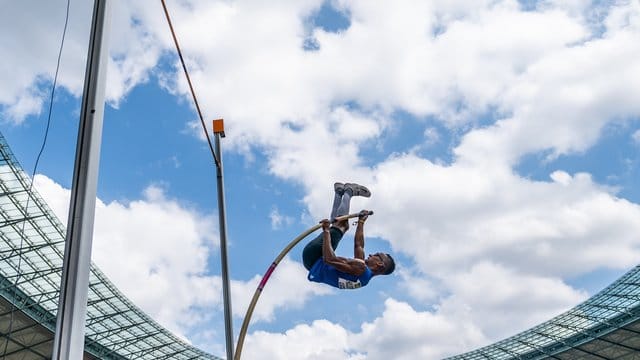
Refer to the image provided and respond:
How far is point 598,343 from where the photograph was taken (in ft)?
127

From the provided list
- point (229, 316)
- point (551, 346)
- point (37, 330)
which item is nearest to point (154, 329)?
point (37, 330)

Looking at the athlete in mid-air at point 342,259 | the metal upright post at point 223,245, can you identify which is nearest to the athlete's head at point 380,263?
the athlete in mid-air at point 342,259

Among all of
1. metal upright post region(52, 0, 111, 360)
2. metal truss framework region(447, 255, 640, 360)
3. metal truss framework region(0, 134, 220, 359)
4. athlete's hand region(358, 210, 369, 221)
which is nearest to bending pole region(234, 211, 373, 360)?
athlete's hand region(358, 210, 369, 221)

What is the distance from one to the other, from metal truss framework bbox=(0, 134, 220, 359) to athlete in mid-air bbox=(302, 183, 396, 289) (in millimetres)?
19627

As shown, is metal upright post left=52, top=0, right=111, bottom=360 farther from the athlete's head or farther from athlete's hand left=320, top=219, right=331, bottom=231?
the athlete's head

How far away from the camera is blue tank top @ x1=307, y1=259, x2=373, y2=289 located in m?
7.07

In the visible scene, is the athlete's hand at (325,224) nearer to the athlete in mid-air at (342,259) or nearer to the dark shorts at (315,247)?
the athlete in mid-air at (342,259)

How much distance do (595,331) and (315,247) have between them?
37.0 metres

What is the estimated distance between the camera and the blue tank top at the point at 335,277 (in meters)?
7.07

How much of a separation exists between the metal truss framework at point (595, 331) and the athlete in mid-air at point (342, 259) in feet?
110

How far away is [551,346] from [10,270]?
34.5 meters

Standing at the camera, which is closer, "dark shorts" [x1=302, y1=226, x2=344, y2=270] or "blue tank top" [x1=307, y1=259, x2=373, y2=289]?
"blue tank top" [x1=307, y1=259, x2=373, y2=289]

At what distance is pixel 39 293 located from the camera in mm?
31203

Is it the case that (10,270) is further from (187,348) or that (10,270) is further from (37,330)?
(187,348)
